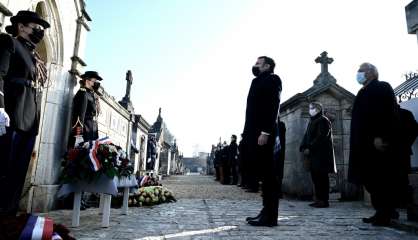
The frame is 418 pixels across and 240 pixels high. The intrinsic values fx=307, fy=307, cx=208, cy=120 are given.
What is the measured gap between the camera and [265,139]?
3951mm

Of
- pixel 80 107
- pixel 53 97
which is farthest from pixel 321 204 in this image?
pixel 53 97

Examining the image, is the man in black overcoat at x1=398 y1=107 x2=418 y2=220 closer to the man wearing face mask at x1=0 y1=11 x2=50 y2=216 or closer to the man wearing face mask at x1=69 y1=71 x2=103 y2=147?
the man wearing face mask at x1=0 y1=11 x2=50 y2=216

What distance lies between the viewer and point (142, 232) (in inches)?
133

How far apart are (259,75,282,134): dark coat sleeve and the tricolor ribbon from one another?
274cm

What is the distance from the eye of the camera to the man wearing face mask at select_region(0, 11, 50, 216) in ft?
9.82

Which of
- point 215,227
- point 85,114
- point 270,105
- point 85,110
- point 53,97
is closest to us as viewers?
point 215,227

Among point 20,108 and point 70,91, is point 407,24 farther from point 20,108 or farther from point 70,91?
point 70,91

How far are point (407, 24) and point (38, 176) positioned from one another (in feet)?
19.5

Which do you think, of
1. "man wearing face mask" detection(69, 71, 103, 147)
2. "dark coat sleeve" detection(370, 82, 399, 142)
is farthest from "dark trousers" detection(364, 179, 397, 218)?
"man wearing face mask" detection(69, 71, 103, 147)

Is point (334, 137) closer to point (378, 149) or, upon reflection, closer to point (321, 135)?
point (321, 135)

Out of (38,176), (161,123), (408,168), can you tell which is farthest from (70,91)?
(161,123)

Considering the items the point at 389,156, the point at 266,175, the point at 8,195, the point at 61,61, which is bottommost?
the point at 8,195

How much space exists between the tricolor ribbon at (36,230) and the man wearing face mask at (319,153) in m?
5.38

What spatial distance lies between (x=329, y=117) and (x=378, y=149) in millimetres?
4341
